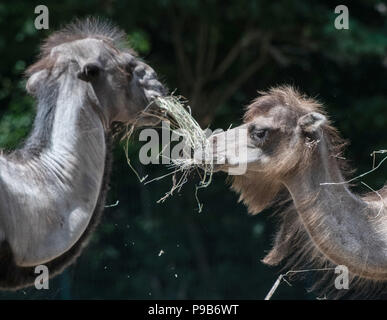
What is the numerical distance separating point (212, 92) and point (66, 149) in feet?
26.6

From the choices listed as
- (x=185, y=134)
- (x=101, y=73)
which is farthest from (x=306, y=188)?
(x=101, y=73)

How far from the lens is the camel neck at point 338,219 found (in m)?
6.13

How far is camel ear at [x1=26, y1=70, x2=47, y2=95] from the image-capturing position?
593 cm

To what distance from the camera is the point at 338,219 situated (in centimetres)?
618

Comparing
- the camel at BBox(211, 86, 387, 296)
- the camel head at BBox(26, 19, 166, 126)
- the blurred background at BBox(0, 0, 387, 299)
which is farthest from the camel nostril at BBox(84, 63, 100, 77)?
the blurred background at BBox(0, 0, 387, 299)

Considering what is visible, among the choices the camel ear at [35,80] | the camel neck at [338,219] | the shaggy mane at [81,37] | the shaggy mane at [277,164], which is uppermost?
the shaggy mane at [81,37]

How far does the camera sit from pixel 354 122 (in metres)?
12.7

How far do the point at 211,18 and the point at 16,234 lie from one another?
7.69 m

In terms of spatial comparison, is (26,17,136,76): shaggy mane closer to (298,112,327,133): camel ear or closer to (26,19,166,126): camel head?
(26,19,166,126): camel head

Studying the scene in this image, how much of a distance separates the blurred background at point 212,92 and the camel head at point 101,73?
3.57m

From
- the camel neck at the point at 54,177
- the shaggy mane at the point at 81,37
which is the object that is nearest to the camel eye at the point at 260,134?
the shaggy mane at the point at 81,37

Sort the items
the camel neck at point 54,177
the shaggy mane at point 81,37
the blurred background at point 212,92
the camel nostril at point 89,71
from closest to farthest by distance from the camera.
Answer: the camel neck at point 54,177, the camel nostril at point 89,71, the shaggy mane at point 81,37, the blurred background at point 212,92

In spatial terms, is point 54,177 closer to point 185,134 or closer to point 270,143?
point 185,134

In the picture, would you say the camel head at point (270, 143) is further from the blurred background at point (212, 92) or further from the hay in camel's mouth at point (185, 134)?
the blurred background at point (212, 92)
